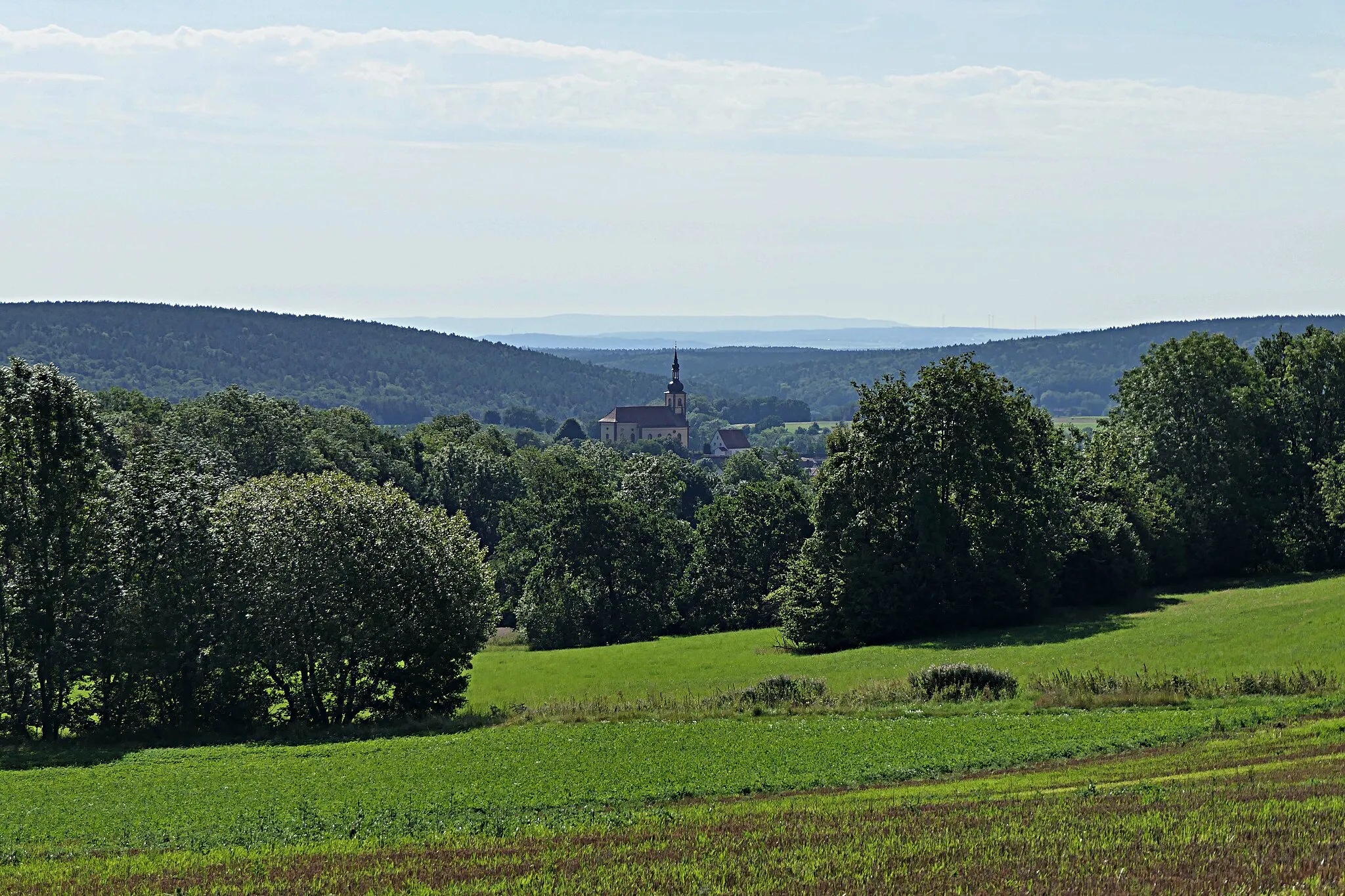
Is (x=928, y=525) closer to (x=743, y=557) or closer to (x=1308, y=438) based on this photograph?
(x=743, y=557)

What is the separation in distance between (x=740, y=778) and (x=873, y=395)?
39.4 meters

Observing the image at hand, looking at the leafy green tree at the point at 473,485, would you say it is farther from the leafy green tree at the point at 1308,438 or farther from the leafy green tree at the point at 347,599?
the leafy green tree at the point at 347,599

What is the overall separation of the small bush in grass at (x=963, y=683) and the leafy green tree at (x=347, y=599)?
1679 centimetres

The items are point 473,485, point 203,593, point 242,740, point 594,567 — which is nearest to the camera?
point 242,740

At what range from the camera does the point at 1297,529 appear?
7694 centimetres

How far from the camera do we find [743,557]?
84.9 metres

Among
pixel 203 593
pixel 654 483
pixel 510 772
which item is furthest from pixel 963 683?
pixel 654 483

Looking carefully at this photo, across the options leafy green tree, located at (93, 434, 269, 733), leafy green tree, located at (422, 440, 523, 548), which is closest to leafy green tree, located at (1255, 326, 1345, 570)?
leafy green tree, located at (93, 434, 269, 733)

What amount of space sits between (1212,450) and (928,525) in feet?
81.7

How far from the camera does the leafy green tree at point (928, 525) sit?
63750mm

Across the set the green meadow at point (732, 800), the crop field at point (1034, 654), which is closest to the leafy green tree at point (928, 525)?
the crop field at point (1034, 654)

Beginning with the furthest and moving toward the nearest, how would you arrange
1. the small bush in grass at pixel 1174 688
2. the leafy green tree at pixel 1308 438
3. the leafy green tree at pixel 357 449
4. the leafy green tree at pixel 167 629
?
the leafy green tree at pixel 357 449, the leafy green tree at pixel 1308 438, the leafy green tree at pixel 167 629, the small bush in grass at pixel 1174 688

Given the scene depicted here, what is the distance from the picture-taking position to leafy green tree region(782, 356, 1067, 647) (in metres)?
63.8

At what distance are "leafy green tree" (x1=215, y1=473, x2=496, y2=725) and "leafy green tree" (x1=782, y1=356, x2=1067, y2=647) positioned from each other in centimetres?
2271
